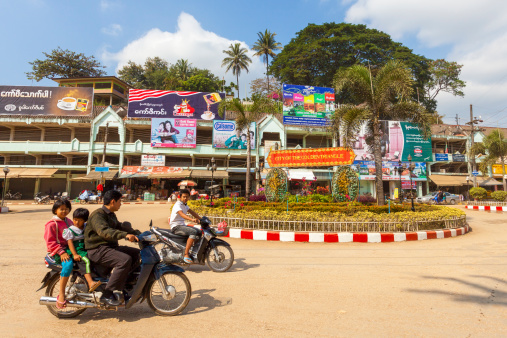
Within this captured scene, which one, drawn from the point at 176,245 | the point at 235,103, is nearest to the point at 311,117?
the point at 235,103

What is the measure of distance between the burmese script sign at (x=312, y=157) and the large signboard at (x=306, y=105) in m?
16.4

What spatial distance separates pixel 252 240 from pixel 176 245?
3453 mm

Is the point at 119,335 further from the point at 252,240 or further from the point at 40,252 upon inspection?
the point at 252,240

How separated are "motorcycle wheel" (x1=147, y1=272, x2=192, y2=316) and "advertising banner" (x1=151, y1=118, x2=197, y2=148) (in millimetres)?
25151

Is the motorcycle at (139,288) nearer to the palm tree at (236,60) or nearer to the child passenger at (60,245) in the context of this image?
the child passenger at (60,245)

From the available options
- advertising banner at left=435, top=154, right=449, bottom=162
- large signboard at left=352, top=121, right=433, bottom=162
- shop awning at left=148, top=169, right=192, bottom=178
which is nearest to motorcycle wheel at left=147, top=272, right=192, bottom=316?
shop awning at left=148, top=169, right=192, bottom=178

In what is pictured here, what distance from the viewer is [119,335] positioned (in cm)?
267

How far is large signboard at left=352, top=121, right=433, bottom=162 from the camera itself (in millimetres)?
28906

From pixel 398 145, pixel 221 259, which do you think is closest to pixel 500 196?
pixel 398 145

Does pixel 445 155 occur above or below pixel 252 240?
above

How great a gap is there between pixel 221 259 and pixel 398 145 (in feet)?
97.1

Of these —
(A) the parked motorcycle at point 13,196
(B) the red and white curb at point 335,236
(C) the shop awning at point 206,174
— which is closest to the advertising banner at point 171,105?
(C) the shop awning at point 206,174

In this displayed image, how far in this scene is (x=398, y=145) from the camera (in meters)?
29.4

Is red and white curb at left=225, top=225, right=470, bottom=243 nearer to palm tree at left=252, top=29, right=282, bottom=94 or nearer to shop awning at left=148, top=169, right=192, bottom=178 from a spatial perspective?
shop awning at left=148, top=169, right=192, bottom=178
